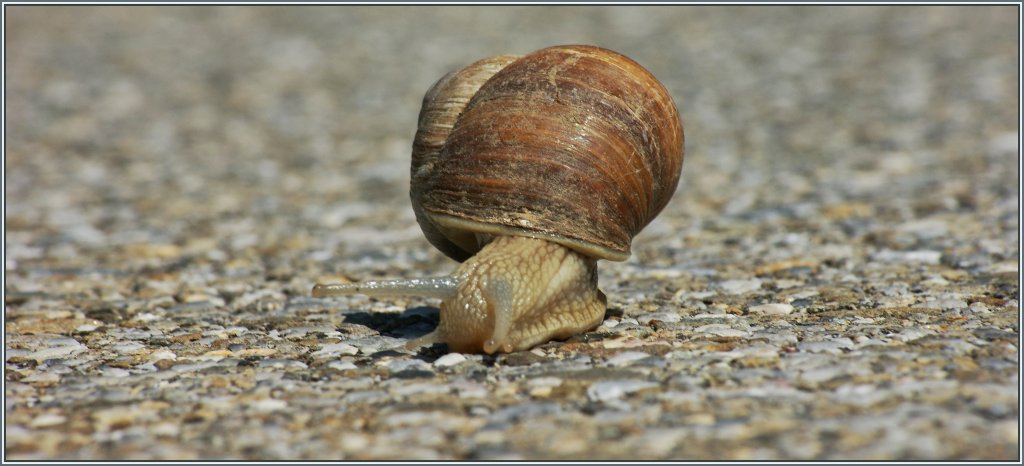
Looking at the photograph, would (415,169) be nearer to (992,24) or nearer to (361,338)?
(361,338)

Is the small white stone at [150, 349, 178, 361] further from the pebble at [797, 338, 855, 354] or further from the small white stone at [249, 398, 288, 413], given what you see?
the pebble at [797, 338, 855, 354]

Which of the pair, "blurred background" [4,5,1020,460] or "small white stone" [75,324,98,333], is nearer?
"blurred background" [4,5,1020,460]

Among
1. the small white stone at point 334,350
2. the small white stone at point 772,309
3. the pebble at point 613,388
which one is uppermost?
the small white stone at point 334,350

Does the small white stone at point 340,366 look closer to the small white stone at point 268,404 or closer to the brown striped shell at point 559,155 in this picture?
the small white stone at point 268,404

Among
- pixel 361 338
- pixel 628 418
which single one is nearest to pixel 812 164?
pixel 361 338

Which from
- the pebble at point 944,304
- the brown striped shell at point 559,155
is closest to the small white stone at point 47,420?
the brown striped shell at point 559,155

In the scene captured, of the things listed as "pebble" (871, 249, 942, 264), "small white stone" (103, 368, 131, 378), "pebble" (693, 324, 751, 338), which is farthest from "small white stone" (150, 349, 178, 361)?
"pebble" (871, 249, 942, 264)
